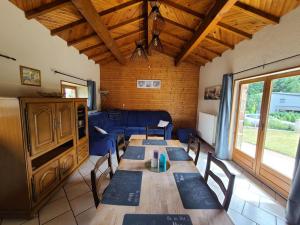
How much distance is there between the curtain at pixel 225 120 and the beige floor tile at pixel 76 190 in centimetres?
286

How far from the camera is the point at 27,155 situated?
1.61 m

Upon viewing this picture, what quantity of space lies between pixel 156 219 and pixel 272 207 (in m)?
1.99

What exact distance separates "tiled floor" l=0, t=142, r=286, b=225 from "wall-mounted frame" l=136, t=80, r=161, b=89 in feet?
11.7

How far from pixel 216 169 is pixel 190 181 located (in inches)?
78.9

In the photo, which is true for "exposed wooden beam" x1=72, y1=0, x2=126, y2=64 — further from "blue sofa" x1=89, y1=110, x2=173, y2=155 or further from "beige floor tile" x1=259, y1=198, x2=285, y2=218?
"beige floor tile" x1=259, y1=198, x2=285, y2=218

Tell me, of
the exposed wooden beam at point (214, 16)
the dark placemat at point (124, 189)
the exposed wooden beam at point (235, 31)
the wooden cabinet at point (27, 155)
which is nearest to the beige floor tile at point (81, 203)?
the wooden cabinet at point (27, 155)

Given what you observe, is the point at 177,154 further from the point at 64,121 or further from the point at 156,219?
the point at 64,121

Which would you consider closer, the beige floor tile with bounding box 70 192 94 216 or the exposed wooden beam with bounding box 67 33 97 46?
the beige floor tile with bounding box 70 192 94 216

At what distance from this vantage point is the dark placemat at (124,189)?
3.28 ft

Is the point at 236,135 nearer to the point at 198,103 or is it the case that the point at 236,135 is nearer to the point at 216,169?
the point at 216,169

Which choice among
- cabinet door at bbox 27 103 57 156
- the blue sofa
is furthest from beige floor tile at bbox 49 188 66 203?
the blue sofa

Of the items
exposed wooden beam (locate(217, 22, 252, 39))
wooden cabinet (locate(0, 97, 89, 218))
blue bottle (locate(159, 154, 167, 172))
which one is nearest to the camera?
blue bottle (locate(159, 154, 167, 172))

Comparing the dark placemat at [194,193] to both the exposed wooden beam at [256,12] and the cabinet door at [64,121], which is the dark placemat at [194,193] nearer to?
the cabinet door at [64,121]

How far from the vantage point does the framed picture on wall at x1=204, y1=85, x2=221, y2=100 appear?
3998mm
